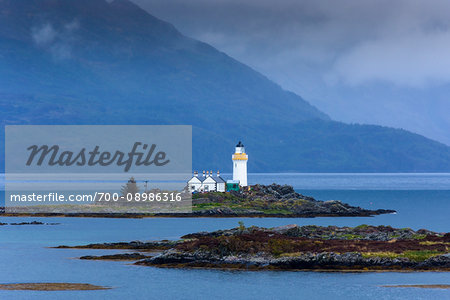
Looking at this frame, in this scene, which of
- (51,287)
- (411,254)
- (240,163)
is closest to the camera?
(51,287)

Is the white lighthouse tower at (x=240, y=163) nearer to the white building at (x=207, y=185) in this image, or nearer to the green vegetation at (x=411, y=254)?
the white building at (x=207, y=185)

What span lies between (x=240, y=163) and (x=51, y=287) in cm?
7827

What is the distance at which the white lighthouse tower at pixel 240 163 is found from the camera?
4754 inches

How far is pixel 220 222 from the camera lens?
94438mm

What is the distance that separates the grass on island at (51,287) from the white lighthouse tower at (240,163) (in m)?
75.8

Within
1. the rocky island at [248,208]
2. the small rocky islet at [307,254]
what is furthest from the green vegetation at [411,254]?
the rocky island at [248,208]

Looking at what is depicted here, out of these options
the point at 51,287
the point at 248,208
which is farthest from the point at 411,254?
the point at 248,208

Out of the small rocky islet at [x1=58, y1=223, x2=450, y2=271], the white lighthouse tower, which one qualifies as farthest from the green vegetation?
the white lighthouse tower

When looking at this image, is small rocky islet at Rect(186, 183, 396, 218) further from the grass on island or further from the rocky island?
the grass on island

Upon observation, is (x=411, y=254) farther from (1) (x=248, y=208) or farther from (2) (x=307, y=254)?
(1) (x=248, y=208)

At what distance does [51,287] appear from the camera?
45.0m

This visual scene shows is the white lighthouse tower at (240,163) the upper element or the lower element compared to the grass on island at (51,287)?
upper

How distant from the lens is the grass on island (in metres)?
44.4

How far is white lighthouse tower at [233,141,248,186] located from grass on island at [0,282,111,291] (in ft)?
249
